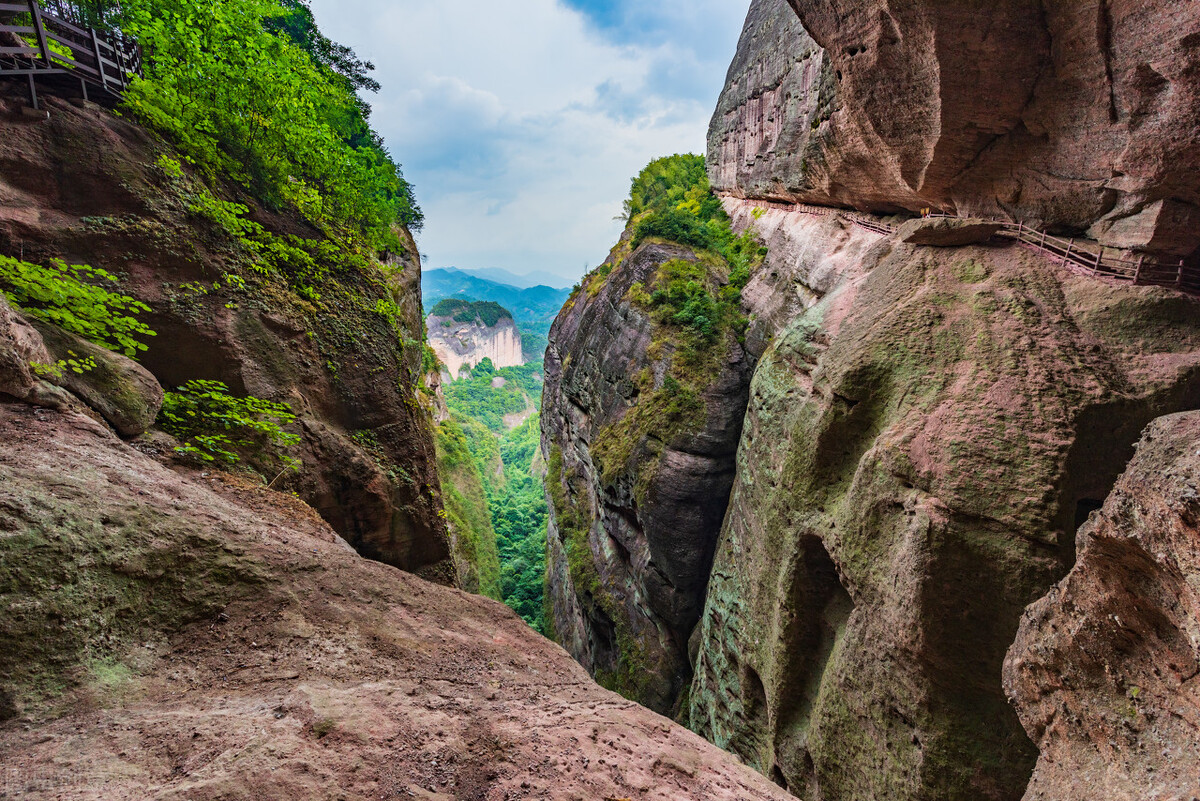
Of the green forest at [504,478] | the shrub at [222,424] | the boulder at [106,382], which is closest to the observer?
the boulder at [106,382]

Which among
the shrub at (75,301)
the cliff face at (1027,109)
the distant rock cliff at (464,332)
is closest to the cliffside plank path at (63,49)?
the shrub at (75,301)

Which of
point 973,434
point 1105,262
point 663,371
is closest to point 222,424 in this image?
point 973,434

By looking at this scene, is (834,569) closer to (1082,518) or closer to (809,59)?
(1082,518)

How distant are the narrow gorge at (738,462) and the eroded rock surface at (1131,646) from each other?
0.03 metres

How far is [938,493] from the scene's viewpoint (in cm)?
667

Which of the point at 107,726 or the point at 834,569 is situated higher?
the point at 107,726

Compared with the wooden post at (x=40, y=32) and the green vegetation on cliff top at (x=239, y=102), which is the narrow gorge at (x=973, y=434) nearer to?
the green vegetation on cliff top at (x=239, y=102)

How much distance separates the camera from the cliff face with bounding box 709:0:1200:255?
21.5 ft

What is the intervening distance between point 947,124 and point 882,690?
1010 cm

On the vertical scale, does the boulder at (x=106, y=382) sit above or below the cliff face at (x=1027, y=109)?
below

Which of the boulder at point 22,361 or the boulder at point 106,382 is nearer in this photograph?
the boulder at point 22,361

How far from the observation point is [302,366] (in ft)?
25.3

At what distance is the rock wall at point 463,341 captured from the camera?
283ft

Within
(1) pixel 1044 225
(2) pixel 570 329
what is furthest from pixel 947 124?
(2) pixel 570 329
